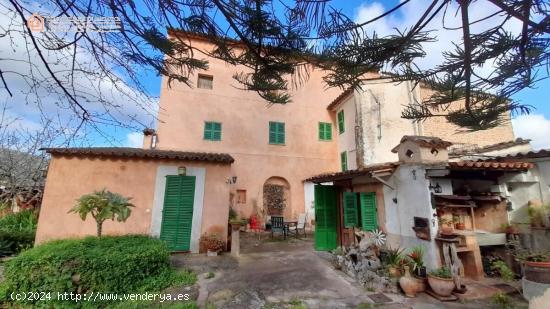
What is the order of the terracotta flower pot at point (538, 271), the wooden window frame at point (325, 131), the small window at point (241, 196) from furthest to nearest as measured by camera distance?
the wooden window frame at point (325, 131) < the small window at point (241, 196) < the terracotta flower pot at point (538, 271)

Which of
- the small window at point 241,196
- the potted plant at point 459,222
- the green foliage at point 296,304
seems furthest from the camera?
the small window at point 241,196

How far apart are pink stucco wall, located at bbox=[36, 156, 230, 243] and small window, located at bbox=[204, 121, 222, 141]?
595 centimetres

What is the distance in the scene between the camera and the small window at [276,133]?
14.3 m

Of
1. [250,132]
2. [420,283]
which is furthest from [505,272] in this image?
[250,132]

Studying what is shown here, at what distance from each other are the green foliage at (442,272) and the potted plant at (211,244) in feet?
17.0

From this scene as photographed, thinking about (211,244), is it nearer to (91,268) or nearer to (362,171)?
(91,268)

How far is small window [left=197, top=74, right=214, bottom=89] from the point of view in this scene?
14.0 m

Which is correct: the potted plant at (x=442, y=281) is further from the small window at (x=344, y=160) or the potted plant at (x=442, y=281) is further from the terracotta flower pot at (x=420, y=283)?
the small window at (x=344, y=160)

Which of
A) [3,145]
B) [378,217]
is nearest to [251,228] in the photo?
[378,217]

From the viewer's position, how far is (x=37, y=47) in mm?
2027

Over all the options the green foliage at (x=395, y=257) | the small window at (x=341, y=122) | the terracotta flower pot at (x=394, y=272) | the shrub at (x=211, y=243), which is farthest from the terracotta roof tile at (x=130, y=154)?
the small window at (x=341, y=122)

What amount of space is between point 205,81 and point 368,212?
11291mm

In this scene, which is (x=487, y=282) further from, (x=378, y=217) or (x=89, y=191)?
(x=89, y=191)

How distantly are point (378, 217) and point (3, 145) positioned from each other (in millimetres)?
13770
